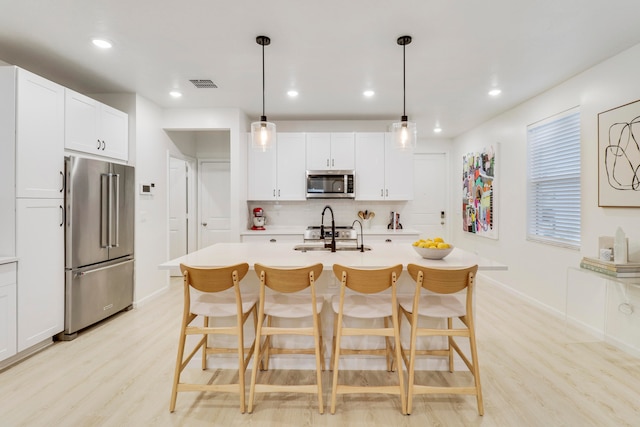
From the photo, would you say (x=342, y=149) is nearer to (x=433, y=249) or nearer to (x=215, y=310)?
(x=433, y=249)

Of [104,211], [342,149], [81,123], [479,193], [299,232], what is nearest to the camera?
[81,123]

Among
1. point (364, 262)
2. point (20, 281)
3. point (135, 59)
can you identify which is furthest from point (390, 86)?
point (20, 281)

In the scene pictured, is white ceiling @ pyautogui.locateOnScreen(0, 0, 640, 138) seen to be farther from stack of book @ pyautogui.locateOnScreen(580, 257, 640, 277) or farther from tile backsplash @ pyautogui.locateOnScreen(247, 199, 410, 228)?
stack of book @ pyautogui.locateOnScreen(580, 257, 640, 277)

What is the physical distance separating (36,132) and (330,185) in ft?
10.8

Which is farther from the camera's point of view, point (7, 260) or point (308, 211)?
point (308, 211)

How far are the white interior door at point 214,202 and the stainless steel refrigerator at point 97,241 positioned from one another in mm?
1800

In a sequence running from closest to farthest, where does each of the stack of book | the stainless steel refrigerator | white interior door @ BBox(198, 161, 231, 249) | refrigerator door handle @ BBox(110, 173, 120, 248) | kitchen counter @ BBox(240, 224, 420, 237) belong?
1. the stack of book
2. the stainless steel refrigerator
3. refrigerator door handle @ BBox(110, 173, 120, 248)
4. kitchen counter @ BBox(240, 224, 420, 237)
5. white interior door @ BBox(198, 161, 231, 249)

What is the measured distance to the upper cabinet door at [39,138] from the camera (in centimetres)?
271

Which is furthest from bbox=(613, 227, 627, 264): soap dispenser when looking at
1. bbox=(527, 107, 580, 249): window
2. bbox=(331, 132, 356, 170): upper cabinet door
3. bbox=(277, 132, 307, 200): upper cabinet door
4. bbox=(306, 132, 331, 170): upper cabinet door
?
bbox=(277, 132, 307, 200): upper cabinet door

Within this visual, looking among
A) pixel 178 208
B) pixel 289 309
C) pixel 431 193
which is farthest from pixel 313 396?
pixel 431 193

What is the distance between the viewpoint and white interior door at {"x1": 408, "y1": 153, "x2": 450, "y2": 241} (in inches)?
266

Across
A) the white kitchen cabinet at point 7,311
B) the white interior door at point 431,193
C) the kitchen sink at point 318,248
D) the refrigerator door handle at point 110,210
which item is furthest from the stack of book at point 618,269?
the white kitchen cabinet at point 7,311

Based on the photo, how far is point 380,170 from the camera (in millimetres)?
5008

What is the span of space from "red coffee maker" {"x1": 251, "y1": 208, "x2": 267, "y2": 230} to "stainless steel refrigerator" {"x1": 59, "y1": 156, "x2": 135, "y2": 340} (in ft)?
5.41
